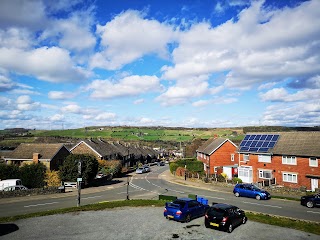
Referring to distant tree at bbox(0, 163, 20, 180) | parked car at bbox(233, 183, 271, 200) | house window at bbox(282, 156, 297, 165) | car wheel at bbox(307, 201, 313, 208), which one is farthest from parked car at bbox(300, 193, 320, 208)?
distant tree at bbox(0, 163, 20, 180)

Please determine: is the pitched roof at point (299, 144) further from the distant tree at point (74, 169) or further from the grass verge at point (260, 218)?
the distant tree at point (74, 169)

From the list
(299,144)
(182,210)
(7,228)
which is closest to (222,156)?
(299,144)

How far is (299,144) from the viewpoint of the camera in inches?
1703

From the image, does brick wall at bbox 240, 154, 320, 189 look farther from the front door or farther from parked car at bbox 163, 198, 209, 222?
parked car at bbox 163, 198, 209, 222

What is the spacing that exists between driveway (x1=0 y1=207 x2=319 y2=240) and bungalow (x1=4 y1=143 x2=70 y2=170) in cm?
3800

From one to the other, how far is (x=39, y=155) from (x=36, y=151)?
9.66 feet

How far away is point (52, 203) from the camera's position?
31.8m

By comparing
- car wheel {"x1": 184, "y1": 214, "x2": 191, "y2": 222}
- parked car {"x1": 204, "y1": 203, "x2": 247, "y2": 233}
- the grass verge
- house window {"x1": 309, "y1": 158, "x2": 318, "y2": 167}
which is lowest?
the grass verge

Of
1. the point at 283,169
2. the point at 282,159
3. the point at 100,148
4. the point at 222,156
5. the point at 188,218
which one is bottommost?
the point at 188,218

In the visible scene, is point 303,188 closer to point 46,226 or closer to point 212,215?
point 212,215

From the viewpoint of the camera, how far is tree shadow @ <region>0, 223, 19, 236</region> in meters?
18.3

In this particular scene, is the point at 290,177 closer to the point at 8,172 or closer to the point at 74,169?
the point at 74,169

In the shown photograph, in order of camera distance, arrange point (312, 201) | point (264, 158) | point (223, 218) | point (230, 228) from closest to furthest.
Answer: point (223, 218)
point (230, 228)
point (312, 201)
point (264, 158)

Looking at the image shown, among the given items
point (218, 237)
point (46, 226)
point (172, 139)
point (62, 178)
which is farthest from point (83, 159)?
point (172, 139)
